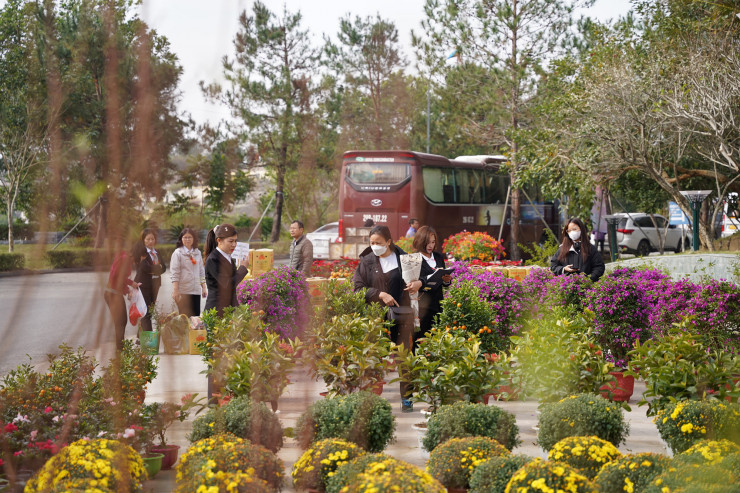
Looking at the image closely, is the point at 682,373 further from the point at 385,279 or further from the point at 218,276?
the point at 218,276

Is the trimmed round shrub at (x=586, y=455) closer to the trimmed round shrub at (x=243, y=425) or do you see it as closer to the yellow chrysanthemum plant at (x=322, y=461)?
the yellow chrysanthemum plant at (x=322, y=461)

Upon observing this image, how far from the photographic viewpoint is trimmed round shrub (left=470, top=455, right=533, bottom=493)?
151 inches

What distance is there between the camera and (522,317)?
30.5 feet

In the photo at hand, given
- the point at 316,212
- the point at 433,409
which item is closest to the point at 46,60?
the point at 316,212

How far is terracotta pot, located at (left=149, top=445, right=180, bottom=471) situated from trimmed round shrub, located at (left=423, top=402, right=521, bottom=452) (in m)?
1.50

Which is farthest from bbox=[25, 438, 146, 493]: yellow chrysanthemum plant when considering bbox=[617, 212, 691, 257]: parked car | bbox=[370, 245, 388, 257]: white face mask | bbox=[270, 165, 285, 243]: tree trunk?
bbox=[617, 212, 691, 257]: parked car

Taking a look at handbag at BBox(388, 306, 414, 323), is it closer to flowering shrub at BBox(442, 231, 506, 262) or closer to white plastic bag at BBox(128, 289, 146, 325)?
white plastic bag at BBox(128, 289, 146, 325)

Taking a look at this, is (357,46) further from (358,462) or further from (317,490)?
(317,490)

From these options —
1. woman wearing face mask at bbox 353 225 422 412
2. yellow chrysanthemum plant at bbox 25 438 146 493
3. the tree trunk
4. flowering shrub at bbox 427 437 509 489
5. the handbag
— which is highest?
the tree trunk

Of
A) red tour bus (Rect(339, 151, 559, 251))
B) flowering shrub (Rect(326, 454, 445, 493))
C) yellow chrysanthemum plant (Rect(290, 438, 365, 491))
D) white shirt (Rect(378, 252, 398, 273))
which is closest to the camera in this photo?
red tour bus (Rect(339, 151, 559, 251))

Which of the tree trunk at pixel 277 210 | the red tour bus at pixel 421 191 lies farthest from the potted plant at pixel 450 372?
the tree trunk at pixel 277 210

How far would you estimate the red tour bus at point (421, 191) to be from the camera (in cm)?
182

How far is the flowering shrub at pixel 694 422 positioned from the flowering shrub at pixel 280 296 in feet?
13.2

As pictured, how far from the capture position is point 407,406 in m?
6.94
